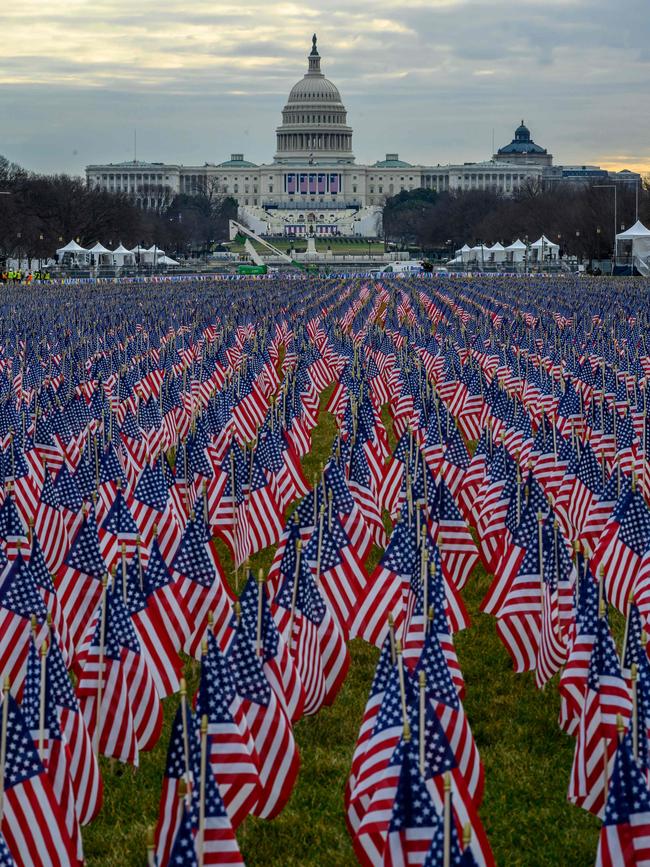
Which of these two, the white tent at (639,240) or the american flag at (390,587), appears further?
the white tent at (639,240)

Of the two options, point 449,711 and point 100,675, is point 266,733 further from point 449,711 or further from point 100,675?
point 100,675

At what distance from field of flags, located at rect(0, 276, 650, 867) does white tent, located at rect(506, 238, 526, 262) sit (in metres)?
80.8

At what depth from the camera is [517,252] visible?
4370 inches

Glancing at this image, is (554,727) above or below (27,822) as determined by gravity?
below

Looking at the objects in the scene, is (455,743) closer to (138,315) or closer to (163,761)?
(163,761)

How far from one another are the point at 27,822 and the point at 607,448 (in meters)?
13.1

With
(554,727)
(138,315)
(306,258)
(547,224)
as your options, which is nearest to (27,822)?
(554,727)

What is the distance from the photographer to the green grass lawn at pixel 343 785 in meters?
8.82

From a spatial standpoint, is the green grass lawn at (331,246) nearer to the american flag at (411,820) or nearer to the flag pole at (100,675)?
the flag pole at (100,675)

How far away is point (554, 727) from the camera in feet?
35.7

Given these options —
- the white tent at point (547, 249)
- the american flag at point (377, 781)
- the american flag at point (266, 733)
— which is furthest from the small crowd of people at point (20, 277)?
the american flag at point (377, 781)

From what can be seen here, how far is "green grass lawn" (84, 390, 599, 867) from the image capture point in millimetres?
8820

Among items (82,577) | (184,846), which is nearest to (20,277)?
(82,577)

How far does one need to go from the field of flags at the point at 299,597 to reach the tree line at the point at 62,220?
72251 millimetres
